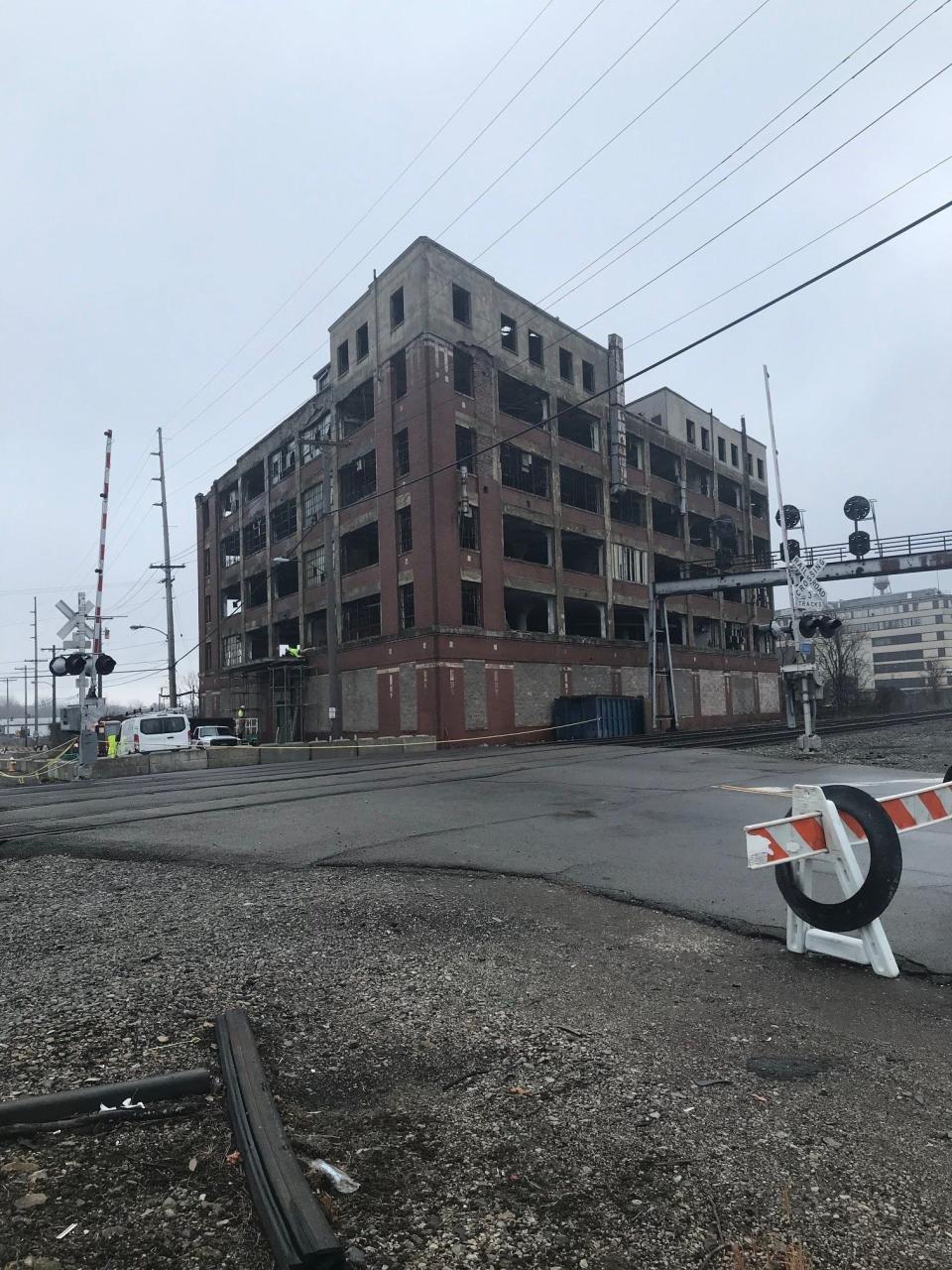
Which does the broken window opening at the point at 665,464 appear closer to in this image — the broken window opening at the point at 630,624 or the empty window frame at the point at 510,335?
the broken window opening at the point at 630,624

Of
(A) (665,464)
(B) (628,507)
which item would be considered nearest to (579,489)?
(B) (628,507)

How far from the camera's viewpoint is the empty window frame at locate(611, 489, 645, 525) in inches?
1797

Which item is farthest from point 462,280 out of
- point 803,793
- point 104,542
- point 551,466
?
point 803,793

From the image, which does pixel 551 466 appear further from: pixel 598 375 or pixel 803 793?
pixel 803 793

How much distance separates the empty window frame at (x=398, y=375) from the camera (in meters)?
37.1

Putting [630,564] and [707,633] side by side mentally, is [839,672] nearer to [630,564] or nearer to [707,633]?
[707,633]

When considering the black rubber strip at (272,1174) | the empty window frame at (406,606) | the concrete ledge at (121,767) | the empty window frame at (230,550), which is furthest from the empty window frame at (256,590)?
the black rubber strip at (272,1174)

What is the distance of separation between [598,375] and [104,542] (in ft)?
100

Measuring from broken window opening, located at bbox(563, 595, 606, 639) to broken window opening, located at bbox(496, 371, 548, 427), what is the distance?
979 centimetres

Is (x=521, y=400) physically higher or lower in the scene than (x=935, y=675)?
higher

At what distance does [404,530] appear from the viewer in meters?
36.5

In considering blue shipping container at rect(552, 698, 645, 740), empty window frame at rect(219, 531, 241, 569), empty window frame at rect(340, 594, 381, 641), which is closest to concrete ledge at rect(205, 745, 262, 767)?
empty window frame at rect(340, 594, 381, 641)

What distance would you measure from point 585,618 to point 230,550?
26.2 meters

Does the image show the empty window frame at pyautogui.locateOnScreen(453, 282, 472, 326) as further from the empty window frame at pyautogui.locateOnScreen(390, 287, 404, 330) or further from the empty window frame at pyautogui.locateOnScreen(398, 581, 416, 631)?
the empty window frame at pyautogui.locateOnScreen(398, 581, 416, 631)
